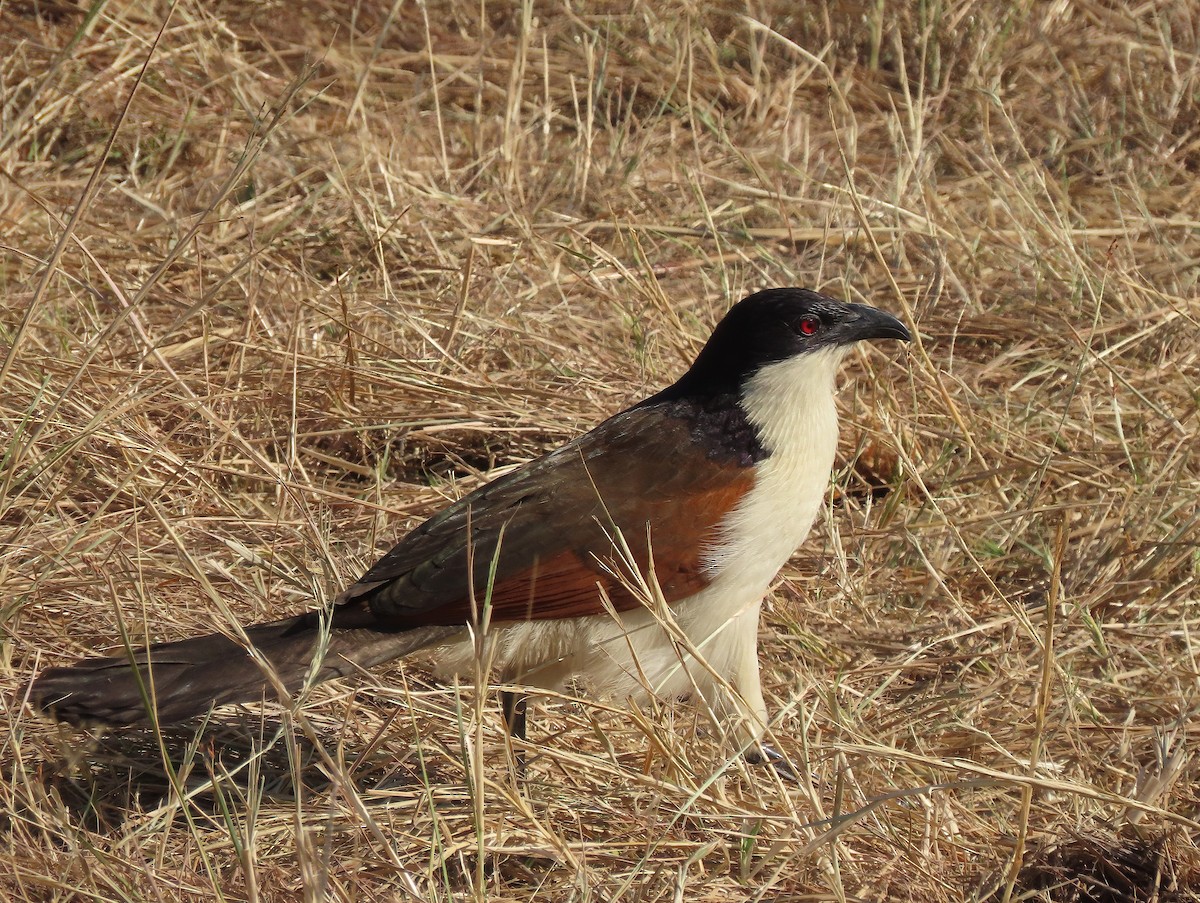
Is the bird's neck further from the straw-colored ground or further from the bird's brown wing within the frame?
the straw-colored ground

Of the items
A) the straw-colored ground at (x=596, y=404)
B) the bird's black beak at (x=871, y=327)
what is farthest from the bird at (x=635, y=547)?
the straw-colored ground at (x=596, y=404)

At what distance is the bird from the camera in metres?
2.67

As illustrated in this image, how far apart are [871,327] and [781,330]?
19cm

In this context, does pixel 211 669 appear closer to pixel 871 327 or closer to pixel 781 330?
pixel 781 330

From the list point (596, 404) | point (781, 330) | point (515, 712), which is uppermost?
point (781, 330)

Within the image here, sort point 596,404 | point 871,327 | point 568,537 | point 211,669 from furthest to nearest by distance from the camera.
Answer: point 596,404
point 871,327
point 568,537
point 211,669

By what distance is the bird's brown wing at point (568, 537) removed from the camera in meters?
2.68

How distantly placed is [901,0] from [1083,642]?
307 cm

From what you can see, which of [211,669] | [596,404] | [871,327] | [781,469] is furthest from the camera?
[596,404]

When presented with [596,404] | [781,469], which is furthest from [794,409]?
[596,404]

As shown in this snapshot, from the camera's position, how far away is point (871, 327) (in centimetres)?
297

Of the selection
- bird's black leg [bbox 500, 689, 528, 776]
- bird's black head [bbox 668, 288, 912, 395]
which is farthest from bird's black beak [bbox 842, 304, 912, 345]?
bird's black leg [bbox 500, 689, 528, 776]

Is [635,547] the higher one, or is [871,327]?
[871,327]

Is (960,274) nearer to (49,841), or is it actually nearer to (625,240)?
(625,240)
